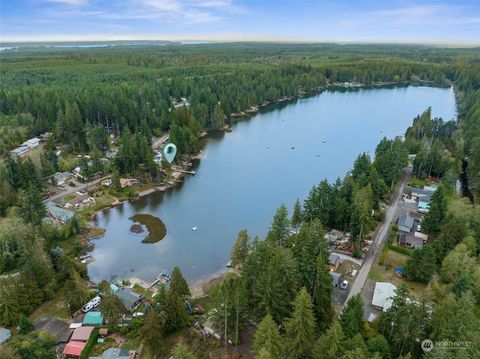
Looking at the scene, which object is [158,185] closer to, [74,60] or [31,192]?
[31,192]

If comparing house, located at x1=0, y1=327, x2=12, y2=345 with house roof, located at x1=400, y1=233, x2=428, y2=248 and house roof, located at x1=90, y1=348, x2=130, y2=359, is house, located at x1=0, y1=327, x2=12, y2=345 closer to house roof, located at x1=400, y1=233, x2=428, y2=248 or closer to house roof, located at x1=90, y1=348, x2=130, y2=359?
house roof, located at x1=90, y1=348, x2=130, y2=359

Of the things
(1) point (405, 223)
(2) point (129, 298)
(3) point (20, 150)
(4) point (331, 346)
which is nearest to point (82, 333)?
(2) point (129, 298)

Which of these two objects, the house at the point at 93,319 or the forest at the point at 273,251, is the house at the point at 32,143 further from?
the house at the point at 93,319

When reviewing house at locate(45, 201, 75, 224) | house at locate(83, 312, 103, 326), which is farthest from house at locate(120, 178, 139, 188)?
house at locate(83, 312, 103, 326)

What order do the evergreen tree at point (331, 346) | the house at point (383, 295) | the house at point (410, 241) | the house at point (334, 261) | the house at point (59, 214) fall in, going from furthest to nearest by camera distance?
the house at point (59, 214) < the house at point (410, 241) < the house at point (334, 261) < the house at point (383, 295) < the evergreen tree at point (331, 346)

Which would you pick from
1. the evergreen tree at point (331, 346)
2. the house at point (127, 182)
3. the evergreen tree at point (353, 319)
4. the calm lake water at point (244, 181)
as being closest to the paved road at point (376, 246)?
the evergreen tree at point (353, 319)

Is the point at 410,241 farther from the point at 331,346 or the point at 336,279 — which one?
the point at 331,346
